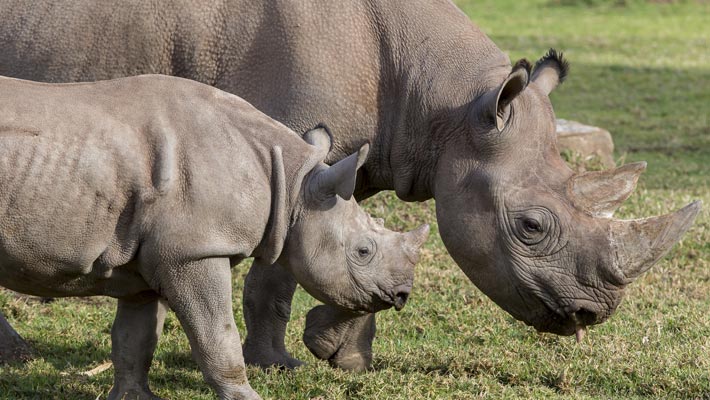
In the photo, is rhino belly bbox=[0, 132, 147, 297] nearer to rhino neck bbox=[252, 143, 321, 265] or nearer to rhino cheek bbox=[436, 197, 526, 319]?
rhino neck bbox=[252, 143, 321, 265]

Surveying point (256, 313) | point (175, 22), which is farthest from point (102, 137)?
point (256, 313)

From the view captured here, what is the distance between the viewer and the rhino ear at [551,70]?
594 cm

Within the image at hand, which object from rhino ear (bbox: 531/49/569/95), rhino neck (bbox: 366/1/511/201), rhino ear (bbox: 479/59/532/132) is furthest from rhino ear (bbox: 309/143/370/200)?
rhino ear (bbox: 531/49/569/95)

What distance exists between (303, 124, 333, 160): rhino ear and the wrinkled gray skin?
2 cm

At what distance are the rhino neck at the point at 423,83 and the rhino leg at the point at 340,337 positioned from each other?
683 millimetres

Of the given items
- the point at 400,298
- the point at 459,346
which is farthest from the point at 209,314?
the point at 459,346

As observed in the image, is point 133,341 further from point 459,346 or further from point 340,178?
point 459,346

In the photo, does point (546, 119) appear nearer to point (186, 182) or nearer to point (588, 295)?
point (588, 295)

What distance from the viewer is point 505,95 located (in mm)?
5309

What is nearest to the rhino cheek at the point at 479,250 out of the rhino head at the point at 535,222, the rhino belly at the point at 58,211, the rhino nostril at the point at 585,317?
the rhino head at the point at 535,222

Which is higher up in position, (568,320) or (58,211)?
(568,320)

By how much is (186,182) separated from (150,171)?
14cm

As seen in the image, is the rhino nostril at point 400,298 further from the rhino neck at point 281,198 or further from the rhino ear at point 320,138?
the rhino ear at point 320,138

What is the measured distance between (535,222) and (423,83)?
83 cm
